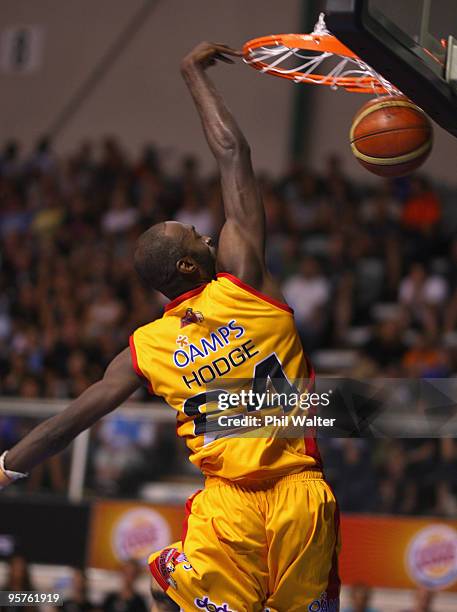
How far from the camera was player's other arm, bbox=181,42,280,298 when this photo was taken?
4062 millimetres

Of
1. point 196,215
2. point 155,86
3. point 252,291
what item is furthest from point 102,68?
point 252,291

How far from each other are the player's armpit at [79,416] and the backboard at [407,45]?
1.47 meters

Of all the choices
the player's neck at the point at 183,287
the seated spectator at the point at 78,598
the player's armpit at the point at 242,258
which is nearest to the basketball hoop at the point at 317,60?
the player's armpit at the point at 242,258

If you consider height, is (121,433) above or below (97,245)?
below

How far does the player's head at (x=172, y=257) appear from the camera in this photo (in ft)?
13.6

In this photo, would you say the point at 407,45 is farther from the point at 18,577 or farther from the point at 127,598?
the point at 18,577

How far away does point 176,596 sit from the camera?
4.15 metres

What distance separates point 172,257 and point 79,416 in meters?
0.71

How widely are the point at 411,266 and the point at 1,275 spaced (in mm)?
5368

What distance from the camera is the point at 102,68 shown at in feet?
56.6

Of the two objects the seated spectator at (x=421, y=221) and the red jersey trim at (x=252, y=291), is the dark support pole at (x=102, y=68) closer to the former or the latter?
the seated spectator at (x=421, y=221)

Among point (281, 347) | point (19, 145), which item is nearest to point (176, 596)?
point (281, 347)

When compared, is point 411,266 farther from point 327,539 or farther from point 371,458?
point 327,539

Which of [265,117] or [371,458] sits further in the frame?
[265,117]
